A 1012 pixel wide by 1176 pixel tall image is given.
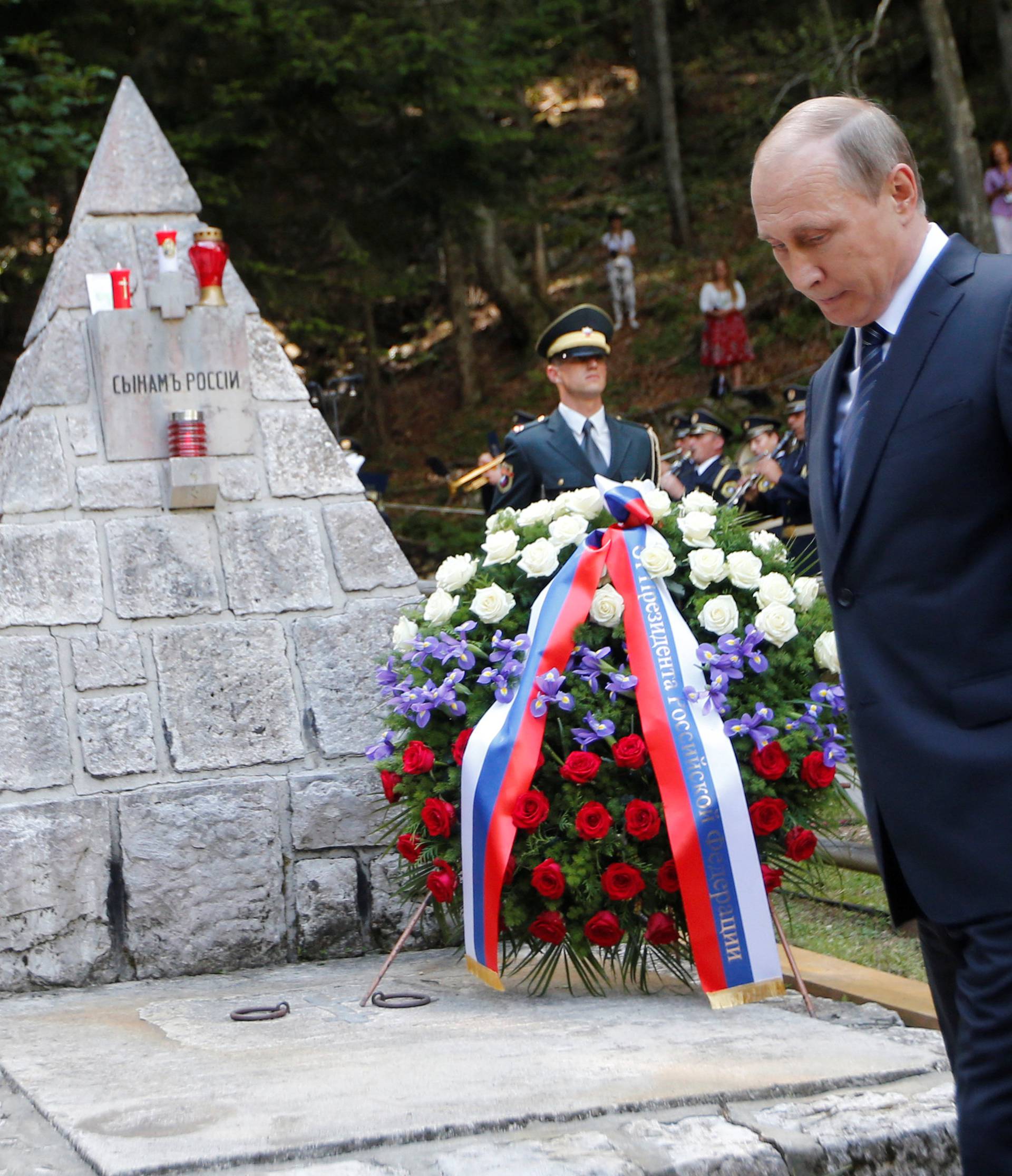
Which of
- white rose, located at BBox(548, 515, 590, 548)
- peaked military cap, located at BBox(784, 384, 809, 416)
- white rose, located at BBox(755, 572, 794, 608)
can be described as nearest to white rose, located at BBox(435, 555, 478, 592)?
white rose, located at BBox(548, 515, 590, 548)

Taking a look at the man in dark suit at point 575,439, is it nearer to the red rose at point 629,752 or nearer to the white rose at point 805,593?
the white rose at point 805,593

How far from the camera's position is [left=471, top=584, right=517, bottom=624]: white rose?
3.77 m

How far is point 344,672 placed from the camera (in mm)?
4629

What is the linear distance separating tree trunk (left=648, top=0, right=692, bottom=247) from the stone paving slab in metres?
21.0

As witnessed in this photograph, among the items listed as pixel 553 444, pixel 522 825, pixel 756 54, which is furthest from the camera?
pixel 756 54

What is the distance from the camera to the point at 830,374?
223 cm

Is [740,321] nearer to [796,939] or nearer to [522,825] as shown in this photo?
[796,939]

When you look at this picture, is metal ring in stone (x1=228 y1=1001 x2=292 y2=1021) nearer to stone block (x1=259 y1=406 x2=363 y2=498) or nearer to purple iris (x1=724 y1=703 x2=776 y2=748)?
purple iris (x1=724 y1=703 x2=776 y2=748)

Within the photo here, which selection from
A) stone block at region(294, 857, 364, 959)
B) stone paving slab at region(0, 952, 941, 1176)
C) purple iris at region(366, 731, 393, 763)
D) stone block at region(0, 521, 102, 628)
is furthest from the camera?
stone block at region(294, 857, 364, 959)

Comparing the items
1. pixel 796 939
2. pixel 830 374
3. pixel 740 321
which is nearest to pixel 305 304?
pixel 740 321

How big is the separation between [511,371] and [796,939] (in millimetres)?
18250

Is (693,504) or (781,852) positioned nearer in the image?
(781,852)

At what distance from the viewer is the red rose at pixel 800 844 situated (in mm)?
3596

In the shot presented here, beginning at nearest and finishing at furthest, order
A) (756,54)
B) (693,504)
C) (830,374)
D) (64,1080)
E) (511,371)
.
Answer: (830,374) < (64,1080) < (693,504) < (511,371) < (756,54)
